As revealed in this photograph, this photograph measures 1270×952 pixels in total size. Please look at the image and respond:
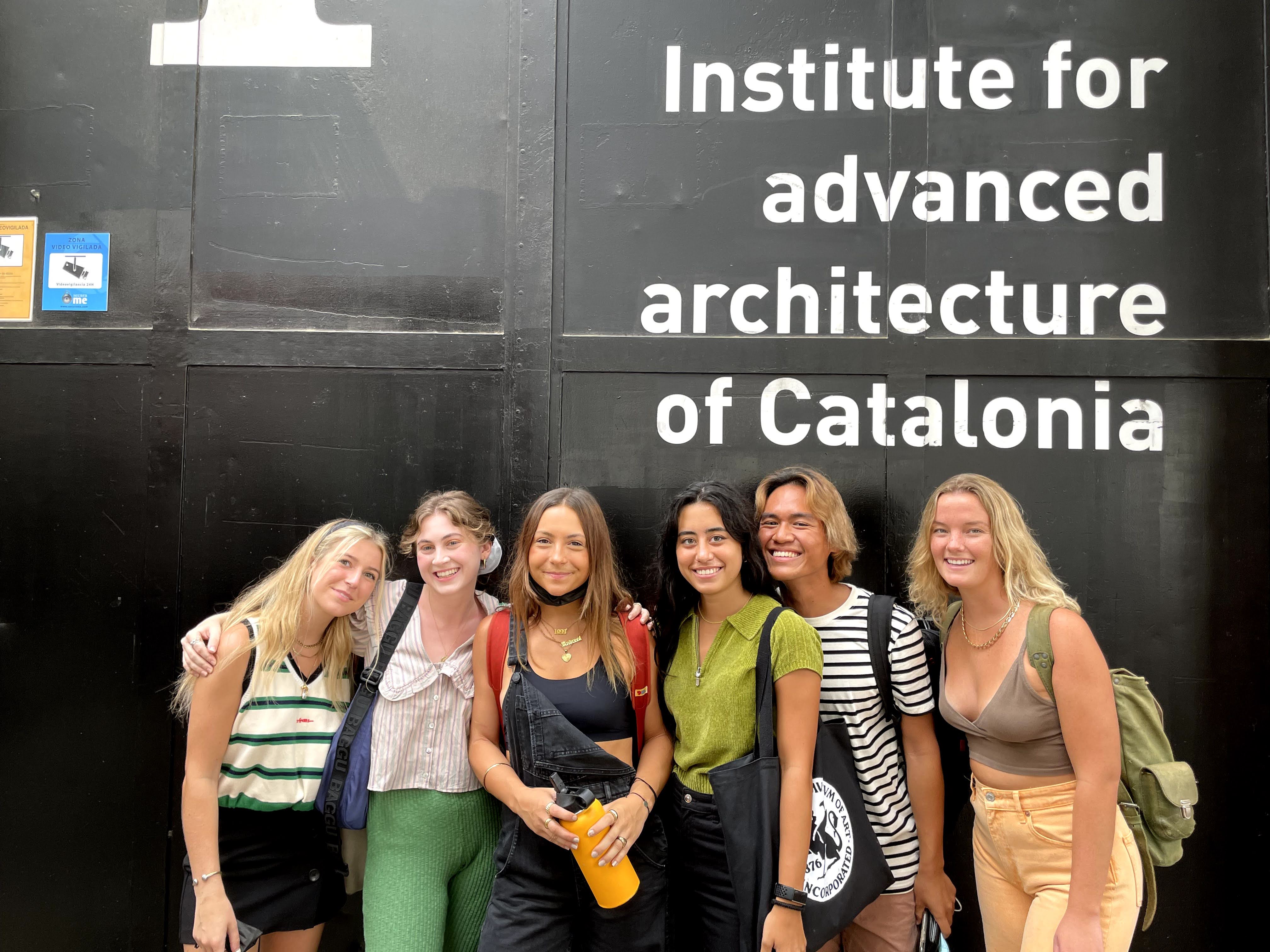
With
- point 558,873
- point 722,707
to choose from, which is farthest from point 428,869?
point 722,707

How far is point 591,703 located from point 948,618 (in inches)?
48.5

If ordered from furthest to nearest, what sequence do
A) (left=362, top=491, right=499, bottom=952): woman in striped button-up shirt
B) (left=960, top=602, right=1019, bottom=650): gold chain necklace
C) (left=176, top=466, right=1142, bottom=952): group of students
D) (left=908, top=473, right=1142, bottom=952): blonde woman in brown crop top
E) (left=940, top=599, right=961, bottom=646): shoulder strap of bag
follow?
(left=940, top=599, right=961, bottom=646): shoulder strap of bag, (left=362, top=491, right=499, bottom=952): woman in striped button-up shirt, (left=960, top=602, right=1019, bottom=650): gold chain necklace, (left=176, top=466, right=1142, bottom=952): group of students, (left=908, top=473, right=1142, bottom=952): blonde woman in brown crop top

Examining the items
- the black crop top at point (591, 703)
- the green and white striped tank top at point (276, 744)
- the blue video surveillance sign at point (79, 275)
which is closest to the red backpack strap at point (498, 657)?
the black crop top at point (591, 703)

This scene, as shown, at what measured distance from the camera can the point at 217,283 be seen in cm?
363

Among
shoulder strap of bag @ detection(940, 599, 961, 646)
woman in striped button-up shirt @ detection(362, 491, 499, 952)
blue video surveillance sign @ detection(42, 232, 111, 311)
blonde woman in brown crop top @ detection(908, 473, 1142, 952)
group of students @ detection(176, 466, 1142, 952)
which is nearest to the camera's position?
blonde woman in brown crop top @ detection(908, 473, 1142, 952)

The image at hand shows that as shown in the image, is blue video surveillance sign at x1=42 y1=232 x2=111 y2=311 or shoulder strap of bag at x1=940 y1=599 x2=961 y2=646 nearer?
shoulder strap of bag at x1=940 y1=599 x2=961 y2=646

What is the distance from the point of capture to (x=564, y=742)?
8.07 feet

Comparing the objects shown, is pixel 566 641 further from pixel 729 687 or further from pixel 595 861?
pixel 595 861

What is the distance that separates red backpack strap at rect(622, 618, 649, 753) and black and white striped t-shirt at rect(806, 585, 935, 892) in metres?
0.56

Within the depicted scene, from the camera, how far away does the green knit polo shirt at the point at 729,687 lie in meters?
2.44

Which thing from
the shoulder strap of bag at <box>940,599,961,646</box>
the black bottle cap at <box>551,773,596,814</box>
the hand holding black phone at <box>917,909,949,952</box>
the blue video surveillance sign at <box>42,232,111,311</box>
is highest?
the blue video surveillance sign at <box>42,232,111,311</box>

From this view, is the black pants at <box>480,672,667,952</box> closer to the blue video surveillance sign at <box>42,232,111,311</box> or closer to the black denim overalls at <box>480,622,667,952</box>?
the black denim overalls at <box>480,622,667,952</box>

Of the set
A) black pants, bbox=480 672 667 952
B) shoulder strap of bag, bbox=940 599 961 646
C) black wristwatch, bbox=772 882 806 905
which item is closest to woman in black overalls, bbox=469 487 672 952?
black pants, bbox=480 672 667 952

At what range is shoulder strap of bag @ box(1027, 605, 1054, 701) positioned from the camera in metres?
2.33
